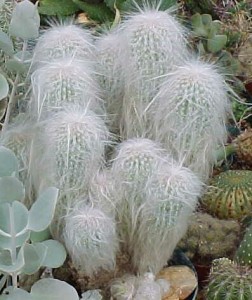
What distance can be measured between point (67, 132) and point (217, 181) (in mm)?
934

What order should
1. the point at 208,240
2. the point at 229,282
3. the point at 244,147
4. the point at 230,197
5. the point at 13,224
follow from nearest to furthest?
the point at 13,224
the point at 229,282
the point at 208,240
the point at 230,197
the point at 244,147

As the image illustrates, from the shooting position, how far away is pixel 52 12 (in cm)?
291

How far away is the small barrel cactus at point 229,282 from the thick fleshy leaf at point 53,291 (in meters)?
0.54

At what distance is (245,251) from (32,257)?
0.76 meters

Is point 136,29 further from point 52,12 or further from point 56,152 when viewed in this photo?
point 52,12

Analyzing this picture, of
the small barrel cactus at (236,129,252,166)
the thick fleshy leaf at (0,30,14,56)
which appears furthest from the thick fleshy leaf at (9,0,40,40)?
the small barrel cactus at (236,129,252,166)

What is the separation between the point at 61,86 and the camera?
1525 millimetres

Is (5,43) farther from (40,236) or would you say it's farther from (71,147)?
(40,236)

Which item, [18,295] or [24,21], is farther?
[24,21]

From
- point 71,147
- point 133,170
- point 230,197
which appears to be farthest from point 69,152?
point 230,197

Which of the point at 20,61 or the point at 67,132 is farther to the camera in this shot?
the point at 20,61

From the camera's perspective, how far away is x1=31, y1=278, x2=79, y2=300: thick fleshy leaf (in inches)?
52.8

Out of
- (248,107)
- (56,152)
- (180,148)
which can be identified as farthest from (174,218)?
(248,107)

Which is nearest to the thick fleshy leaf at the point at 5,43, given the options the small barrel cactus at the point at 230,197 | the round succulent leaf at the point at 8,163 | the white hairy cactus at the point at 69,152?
the white hairy cactus at the point at 69,152
